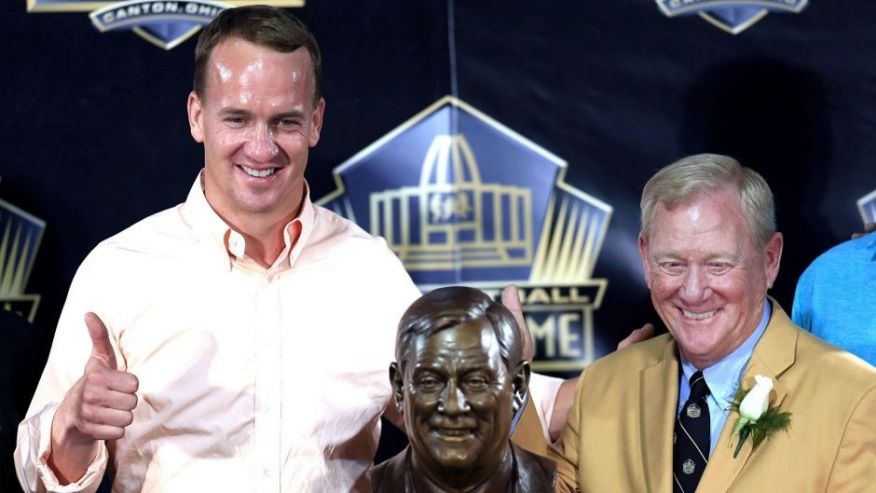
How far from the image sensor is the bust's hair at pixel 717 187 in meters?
2.46

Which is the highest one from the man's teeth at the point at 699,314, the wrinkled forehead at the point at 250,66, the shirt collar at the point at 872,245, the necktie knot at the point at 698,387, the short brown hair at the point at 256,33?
the short brown hair at the point at 256,33

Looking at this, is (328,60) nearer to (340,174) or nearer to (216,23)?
(340,174)

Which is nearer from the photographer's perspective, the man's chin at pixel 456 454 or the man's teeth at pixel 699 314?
the man's chin at pixel 456 454

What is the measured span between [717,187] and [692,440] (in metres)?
0.48

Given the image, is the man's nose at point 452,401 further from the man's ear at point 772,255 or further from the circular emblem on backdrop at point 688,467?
the man's ear at point 772,255

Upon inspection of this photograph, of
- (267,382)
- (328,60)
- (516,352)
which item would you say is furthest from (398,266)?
(328,60)

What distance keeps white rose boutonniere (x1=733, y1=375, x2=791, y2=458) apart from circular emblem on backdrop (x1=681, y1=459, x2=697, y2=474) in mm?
89

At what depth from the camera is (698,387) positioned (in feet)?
8.29

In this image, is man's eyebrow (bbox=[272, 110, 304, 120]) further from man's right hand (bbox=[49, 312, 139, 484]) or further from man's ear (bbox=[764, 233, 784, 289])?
man's ear (bbox=[764, 233, 784, 289])

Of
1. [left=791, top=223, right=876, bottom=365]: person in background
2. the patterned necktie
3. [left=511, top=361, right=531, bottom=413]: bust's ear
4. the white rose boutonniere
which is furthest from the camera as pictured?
[left=791, top=223, right=876, bottom=365]: person in background

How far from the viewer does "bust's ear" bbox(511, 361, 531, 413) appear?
2.20 metres

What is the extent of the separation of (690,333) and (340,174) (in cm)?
120

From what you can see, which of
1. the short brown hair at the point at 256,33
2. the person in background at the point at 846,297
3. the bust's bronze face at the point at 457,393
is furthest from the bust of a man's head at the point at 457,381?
the person in background at the point at 846,297

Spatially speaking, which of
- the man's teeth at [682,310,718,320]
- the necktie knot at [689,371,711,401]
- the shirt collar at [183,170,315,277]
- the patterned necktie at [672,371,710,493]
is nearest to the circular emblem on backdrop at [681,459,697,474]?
the patterned necktie at [672,371,710,493]
